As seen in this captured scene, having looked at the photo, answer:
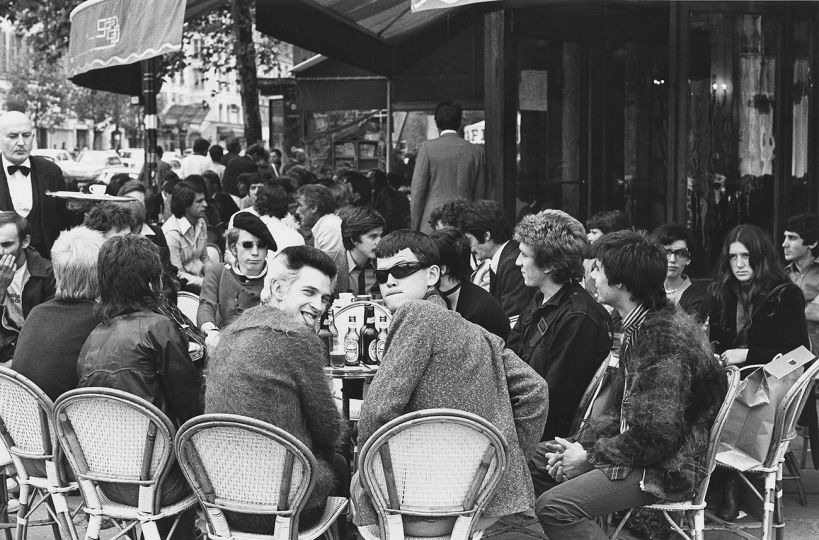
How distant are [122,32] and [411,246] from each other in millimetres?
3894

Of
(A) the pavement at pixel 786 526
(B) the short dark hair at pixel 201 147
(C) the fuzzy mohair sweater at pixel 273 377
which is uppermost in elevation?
(B) the short dark hair at pixel 201 147

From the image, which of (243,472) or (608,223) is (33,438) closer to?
(243,472)

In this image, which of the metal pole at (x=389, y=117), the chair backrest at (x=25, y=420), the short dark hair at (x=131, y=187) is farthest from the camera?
the metal pole at (x=389, y=117)

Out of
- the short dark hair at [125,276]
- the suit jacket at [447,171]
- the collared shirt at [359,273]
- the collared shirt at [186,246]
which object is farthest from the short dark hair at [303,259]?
the suit jacket at [447,171]

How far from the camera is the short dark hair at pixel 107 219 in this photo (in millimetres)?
7141

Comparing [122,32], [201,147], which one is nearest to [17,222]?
[122,32]

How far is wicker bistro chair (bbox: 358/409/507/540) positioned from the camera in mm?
3814

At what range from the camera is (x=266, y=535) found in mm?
4016

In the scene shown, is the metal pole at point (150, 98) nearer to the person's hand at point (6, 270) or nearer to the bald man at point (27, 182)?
the bald man at point (27, 182)

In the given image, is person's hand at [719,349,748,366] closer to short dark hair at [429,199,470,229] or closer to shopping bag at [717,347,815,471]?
shopping bag at [717,347,815,471]

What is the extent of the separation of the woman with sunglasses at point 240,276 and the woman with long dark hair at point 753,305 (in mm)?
2375

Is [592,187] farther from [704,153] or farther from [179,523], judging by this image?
[179,523]

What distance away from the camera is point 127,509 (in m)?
4.36

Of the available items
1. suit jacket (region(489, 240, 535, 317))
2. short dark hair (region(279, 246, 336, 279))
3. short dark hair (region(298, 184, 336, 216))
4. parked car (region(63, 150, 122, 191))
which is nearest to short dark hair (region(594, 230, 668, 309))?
short dark hair (region(279, 246, 336, 279))
